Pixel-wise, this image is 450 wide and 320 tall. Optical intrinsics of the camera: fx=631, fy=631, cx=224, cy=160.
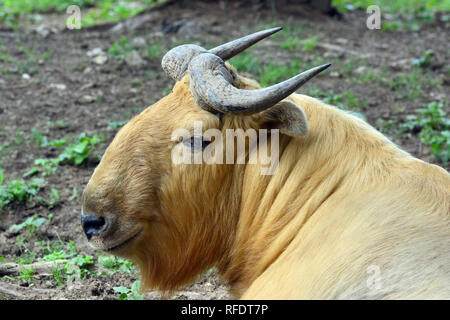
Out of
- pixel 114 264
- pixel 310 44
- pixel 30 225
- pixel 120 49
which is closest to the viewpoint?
pixel 114 264

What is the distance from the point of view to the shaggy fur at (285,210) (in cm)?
323

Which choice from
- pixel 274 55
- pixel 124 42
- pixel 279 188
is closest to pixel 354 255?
pixel 279 188

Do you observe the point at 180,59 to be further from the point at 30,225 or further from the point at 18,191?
the point at 18,191

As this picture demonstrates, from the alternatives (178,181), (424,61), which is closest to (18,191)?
(178,181)

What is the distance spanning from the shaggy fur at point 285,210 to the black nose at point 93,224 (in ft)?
0.16

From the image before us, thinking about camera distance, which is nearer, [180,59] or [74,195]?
[180,59]

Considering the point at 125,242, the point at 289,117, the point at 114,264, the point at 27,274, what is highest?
the point at 289,117

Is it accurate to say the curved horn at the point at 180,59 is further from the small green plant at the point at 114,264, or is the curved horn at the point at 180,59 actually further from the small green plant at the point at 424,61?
the small green plant at the point at 424,61

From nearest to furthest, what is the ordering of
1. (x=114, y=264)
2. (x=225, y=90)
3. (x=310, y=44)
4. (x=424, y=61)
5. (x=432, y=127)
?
1. (x=225, y=90)
2. (x=114, y=264)
3. (x=432, y=127)
4. (x=424, y=61)
5. (x=310, y=44)

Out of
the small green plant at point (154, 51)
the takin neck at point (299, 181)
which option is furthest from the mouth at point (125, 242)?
the small green plant at point (154, 51)

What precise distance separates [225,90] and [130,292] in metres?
1.80

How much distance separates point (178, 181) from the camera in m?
3.84

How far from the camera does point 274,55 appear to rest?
357 inches
